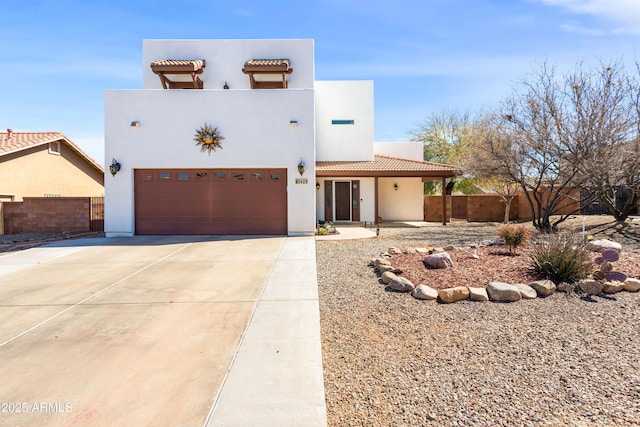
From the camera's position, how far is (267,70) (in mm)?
15383

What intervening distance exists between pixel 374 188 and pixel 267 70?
7.72 metres

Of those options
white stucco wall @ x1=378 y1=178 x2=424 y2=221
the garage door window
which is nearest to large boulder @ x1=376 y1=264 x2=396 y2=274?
the garage door window

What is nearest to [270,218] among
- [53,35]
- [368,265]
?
[368,265]

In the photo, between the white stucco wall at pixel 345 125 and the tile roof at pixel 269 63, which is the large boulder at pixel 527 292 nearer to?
the tile roof at pixel 269 63

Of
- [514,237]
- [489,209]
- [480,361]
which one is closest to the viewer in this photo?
[480,361]

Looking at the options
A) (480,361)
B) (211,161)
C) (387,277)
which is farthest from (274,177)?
(480,361)

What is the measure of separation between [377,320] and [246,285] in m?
2.58

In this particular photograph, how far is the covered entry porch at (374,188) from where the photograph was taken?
653 inches

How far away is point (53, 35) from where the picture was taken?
10797 mm

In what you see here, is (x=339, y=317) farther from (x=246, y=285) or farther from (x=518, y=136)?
(x=518, y=136)

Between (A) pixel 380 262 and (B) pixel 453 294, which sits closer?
(B) pixel 453 294

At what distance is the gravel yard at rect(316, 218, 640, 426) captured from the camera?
2428 millimetres

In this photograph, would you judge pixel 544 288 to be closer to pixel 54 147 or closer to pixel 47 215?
pixel 47 215

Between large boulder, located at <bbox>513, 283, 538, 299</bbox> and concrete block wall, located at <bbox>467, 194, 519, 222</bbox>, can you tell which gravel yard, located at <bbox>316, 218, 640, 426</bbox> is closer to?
large boulder, located at <bbox>513, 283, 538, 299</bbox>
